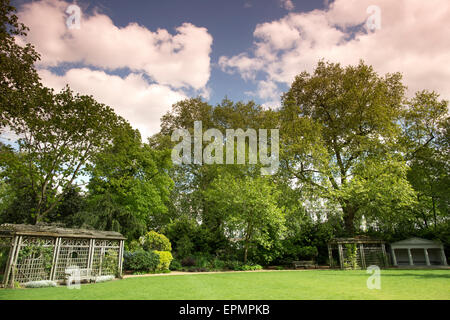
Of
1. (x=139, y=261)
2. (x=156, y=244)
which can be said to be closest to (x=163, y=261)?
(x=139, y=261)

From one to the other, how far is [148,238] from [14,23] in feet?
50.3

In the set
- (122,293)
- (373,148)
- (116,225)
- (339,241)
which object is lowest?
(122,293)

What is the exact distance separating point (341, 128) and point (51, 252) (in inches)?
907

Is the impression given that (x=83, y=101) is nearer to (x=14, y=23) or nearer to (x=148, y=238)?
(x=14, y=23)

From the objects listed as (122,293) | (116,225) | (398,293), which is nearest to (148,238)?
(116,225)

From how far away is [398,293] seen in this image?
769 cm

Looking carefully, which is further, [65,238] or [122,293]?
[65,238]

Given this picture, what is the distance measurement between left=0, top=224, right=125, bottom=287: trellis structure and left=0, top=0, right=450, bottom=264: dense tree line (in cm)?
539

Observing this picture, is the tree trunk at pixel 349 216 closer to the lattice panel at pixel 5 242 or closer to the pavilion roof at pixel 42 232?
the pavilion roof at pixel 42 232

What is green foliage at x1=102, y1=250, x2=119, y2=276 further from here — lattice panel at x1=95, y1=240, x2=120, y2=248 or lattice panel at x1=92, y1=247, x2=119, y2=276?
lattice panel at x1=95, y1=240, x2=120, y2=248

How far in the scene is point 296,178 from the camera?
24.7 metres

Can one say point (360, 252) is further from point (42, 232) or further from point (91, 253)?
point (42, 232)
